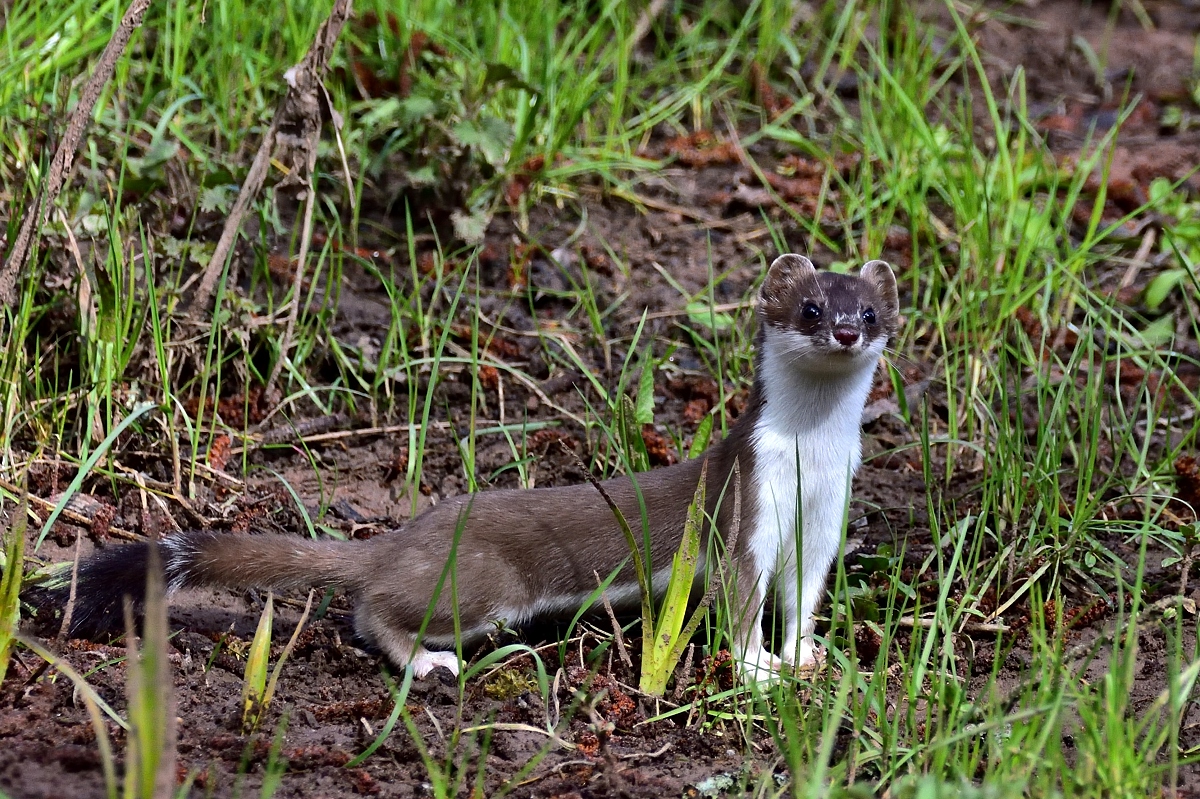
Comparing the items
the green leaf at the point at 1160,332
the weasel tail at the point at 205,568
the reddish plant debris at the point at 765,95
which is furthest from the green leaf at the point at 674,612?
the reddish plant debris at the point at 765,95

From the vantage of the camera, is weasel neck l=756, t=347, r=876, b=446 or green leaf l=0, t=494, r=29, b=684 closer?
green leaf l=0, t=494, r=29, b=684

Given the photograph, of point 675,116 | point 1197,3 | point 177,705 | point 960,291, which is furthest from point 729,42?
point 177,705

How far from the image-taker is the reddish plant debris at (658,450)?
582 cm

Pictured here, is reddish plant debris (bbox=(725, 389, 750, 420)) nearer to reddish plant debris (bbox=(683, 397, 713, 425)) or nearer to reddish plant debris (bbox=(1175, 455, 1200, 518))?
reddish plant debris (bbox=(683, 397, 713, 425))

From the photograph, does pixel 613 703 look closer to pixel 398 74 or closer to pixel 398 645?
Answer: pixel 398 645

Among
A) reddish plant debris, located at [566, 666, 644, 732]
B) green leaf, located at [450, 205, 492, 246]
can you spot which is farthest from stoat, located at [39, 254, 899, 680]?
green leaf, located at [450, 205, 492, 246]

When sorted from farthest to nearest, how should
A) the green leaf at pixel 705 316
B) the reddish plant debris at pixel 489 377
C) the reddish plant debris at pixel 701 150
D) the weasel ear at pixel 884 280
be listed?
the reddish plant debris at pixel 701 150
the green leaf at pixel 705 316
the reddish plant debris at pixel 489 377
the weasel ear at pixel 884 280

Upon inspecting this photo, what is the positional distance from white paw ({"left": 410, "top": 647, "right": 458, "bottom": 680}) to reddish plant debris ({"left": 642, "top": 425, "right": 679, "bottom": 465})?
146cm

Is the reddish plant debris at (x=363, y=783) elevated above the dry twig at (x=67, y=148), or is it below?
below

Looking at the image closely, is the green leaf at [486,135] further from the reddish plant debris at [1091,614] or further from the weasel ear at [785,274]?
the reddish plant debris at [1091,614]

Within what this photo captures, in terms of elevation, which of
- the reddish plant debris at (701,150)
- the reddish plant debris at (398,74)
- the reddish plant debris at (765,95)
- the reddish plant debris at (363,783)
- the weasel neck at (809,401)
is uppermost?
the reddish plant debris at (398,74)

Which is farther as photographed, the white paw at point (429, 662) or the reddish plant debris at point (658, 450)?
the reddish plant debris at point (658, 450)

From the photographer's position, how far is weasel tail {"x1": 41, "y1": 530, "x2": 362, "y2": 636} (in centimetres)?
427

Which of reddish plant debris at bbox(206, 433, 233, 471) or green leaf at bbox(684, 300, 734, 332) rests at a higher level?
green leaf at bbox(684, 300, 734, 332)
